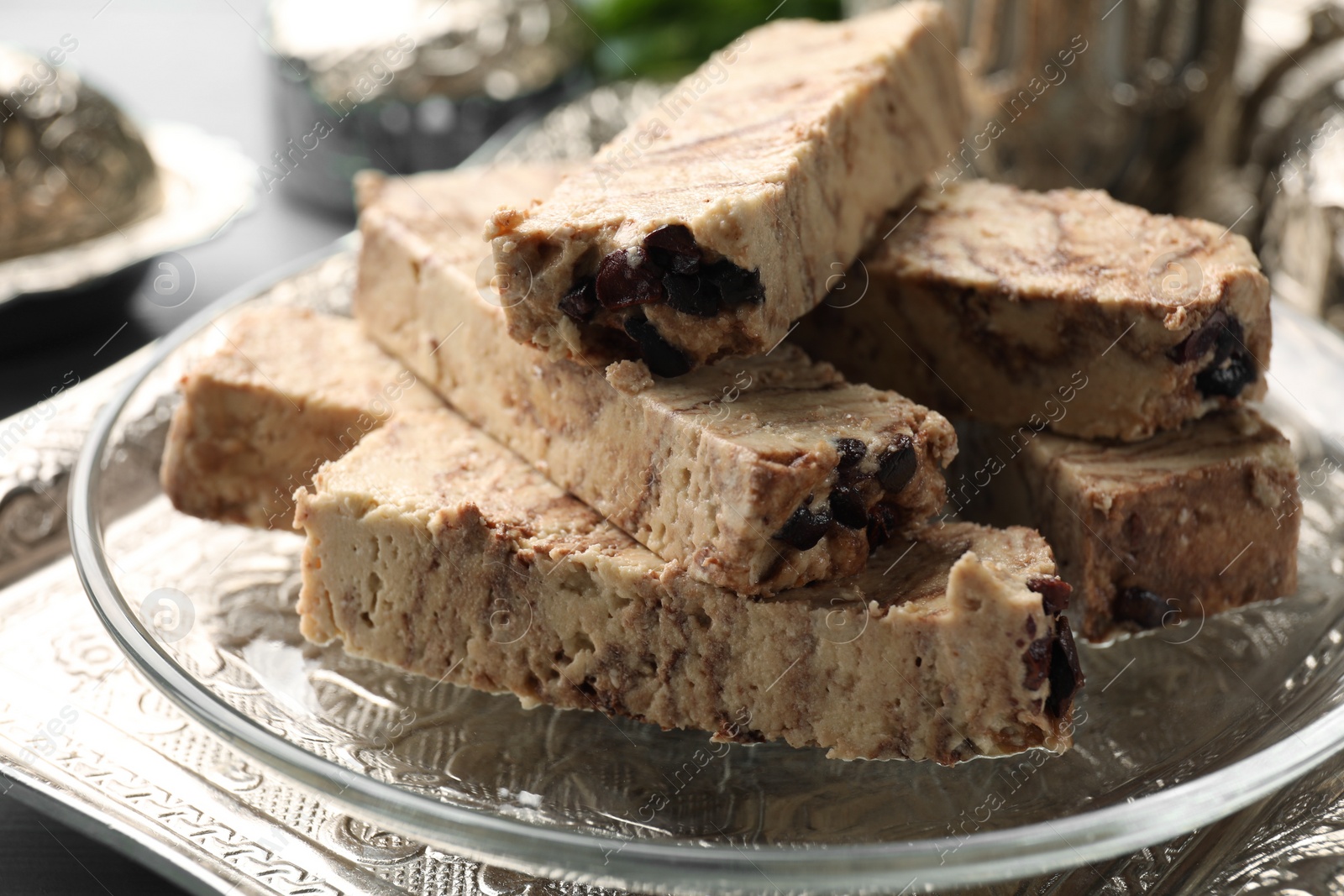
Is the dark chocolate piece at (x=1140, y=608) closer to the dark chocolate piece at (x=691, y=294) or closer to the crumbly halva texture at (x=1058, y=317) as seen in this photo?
the crumbly halva texture at (x=1058, y=317)

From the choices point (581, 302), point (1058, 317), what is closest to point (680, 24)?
point (1058, 317)

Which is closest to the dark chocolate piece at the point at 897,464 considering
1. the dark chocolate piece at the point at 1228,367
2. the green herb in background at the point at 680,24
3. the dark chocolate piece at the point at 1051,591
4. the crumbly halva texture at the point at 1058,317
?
the dark chocolate piece at the point at 1051,591

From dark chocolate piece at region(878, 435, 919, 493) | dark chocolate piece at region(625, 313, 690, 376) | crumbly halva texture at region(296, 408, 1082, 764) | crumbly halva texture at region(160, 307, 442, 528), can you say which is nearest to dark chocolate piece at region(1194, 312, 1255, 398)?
crumbly halva texture at region(296, 408, 1082, 764)

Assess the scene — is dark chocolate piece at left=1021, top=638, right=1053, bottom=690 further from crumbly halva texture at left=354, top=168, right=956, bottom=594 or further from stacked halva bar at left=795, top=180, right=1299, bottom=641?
stacked halva bar at left=795, top=180, right=1299, bottom=641

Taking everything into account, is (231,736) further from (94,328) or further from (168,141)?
(168,141)

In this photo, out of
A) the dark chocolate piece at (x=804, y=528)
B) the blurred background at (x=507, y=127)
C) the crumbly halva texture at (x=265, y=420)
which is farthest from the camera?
the blurred background at (x=507, y=127)

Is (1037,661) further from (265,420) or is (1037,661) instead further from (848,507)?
(265,420)
